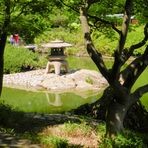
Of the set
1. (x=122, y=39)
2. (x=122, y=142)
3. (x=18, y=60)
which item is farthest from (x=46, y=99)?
(x=122, y=39)

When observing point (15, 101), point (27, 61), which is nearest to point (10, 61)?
point (27, 61)

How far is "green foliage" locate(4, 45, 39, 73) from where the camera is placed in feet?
94.6

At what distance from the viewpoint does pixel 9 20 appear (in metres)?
11.5

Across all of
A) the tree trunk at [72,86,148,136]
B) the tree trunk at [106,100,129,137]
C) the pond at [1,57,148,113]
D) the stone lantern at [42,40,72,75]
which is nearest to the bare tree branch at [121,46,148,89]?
the tree trunk at [106,100,129,137]

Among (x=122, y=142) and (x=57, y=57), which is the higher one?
(x=57, y=57)

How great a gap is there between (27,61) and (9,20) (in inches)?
726

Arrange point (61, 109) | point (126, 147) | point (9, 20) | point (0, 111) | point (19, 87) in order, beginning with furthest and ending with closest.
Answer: point (19, 87) → point (61, 109) → point (0, 111) → point (9, 20) → point (126, 147)

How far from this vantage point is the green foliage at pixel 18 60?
94.6ft

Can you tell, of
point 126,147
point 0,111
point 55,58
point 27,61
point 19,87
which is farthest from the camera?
point 27,61

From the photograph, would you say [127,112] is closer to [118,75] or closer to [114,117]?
[114,117]

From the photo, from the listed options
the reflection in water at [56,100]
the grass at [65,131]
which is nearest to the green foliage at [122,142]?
the grass at [65,131]

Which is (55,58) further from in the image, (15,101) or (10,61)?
(15,101)

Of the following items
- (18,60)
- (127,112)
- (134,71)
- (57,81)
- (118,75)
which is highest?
(18,60)

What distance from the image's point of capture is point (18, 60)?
1149 inches
